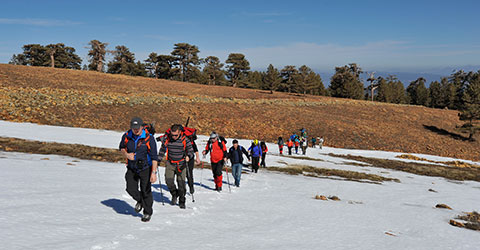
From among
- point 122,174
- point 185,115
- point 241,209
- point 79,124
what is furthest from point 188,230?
point 185,115

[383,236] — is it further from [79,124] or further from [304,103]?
[304,103]

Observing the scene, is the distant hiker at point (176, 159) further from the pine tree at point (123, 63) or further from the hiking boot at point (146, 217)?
the pine tree at point (123, 63)

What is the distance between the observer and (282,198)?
10.5m

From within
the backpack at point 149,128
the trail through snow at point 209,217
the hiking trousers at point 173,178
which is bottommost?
the trail through snow at point 209,217

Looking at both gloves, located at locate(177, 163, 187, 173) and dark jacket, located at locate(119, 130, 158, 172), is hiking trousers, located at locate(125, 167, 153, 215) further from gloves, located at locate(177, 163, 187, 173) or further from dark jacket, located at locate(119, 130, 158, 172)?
gloves, located at locate(177, 163, 187, 173)

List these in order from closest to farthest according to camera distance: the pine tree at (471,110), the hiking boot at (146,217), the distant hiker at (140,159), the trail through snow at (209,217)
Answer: the trail through snow at (209,217) → the distant hiker at (140,159) → the hiking boot at (146,217) → the pine tree at (471,110)

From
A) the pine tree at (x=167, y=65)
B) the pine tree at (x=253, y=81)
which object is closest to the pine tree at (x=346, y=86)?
the pine tree at (x=253, y=81)

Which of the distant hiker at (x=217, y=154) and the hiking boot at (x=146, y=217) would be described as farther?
the distant hiker at (x=217, y=154)

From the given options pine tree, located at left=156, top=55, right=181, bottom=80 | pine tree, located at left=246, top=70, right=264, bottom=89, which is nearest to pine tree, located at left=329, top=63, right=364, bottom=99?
pine tree, located at left=246, top=70, right=264, bottom=89

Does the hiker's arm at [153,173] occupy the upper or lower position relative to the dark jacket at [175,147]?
lower

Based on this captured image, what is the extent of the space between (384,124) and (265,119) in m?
20.4

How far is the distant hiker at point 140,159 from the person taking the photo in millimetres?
5953

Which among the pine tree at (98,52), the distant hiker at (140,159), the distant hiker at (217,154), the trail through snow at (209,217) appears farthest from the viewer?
the pine tree at (98,52)

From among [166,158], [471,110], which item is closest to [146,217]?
[166,158]
